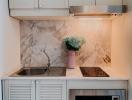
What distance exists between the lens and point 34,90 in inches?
86.4

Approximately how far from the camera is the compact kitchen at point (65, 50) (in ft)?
7.16

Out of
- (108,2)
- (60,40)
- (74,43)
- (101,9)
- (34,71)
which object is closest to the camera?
(101,9)

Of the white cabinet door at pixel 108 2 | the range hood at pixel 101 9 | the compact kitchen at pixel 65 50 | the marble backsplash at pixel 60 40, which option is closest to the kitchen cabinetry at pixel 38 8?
the compact kitchen at pixel 65 50

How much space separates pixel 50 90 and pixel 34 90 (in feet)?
0.52

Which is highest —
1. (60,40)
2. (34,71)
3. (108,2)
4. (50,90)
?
(108,2)

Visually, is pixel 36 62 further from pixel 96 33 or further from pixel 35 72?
pixel 96 33

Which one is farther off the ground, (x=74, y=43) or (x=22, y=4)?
(x=22, y=4)

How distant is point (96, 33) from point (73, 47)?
1.32 ft

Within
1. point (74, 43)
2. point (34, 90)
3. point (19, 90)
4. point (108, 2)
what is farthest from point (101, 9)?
point (19, 90)

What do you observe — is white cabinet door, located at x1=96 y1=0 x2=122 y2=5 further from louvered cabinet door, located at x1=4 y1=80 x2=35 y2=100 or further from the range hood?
louvered cabinet door, located at x1=4 y1=80 x2=35 y2=100

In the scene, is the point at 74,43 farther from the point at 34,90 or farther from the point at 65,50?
the point at 34,90

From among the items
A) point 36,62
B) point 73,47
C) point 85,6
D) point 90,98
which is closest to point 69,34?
point 73,47

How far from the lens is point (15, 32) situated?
2.66 m

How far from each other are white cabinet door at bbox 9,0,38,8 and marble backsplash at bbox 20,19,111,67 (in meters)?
0.51
